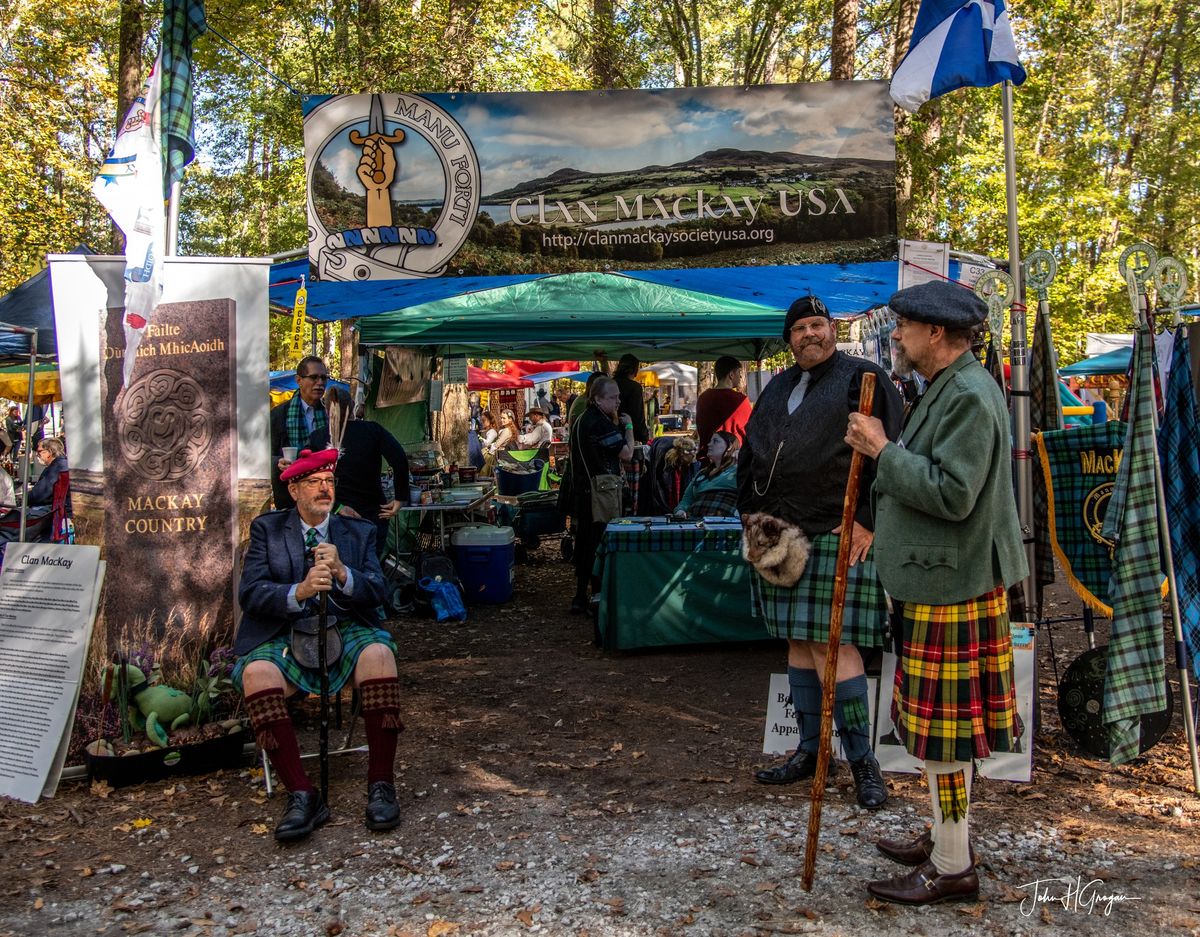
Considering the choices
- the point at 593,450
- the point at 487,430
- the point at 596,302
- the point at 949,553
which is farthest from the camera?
the point at 487,430

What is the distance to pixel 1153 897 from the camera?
10.5 ft

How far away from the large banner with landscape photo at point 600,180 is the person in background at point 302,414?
1238mm

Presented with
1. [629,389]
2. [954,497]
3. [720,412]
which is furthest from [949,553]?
[629,389]

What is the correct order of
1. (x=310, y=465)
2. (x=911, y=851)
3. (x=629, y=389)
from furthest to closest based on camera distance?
(x=629, y=389)
(x=310, y=465)
(x=911, y=851)

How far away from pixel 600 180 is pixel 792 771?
16.3 feet

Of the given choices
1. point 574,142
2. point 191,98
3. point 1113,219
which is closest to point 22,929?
point 191,98

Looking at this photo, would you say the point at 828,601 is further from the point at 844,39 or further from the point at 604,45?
the point at 604,45

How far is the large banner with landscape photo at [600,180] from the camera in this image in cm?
746

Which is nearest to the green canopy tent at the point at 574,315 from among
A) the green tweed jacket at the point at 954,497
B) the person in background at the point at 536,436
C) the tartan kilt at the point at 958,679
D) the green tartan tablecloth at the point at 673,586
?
the green tartan tablecloth at the point at 673,586

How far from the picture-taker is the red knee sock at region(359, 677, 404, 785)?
400 cm

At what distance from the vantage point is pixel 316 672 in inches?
166

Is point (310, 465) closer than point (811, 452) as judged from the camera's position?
No

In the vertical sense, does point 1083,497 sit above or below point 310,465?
below

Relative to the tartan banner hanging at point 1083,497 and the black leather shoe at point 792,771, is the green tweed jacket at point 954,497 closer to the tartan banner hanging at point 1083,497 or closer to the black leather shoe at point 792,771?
the black leather shoe at point 792,771
